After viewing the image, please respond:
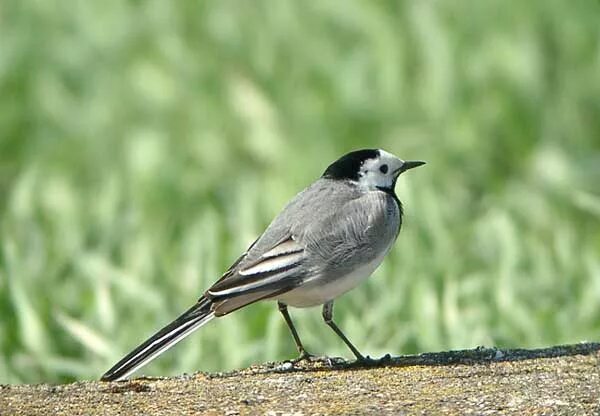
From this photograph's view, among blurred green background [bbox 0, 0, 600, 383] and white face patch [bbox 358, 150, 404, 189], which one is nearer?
white face patch [bbox 358, 150, 404, 189]

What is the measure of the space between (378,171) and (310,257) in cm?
73

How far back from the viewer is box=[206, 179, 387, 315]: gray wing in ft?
19.0

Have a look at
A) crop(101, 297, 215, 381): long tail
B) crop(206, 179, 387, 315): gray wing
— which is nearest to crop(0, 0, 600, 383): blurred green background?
crop(206, 179, 387, 315): gray wing

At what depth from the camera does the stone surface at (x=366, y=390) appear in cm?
495

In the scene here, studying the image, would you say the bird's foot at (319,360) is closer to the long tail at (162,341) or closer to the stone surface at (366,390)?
the stone surface at (366,390)

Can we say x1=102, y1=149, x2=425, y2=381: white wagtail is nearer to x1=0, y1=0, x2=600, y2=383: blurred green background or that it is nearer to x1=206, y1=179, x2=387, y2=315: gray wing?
x1=206, y1=179, x2=387, y2=315: gray wing

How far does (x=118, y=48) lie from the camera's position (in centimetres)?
1236

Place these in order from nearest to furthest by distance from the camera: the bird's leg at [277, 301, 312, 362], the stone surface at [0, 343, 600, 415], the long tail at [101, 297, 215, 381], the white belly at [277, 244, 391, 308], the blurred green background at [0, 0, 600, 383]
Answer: the stone surface at [0, 343, 600, 415]
the long tail at [101, 297, 215, 381]
the white belly at [277, 244, 391, 308]
the bird's leg at [277, 301, 312, 362]
the blurred green background at [0, 0, 600, 383]

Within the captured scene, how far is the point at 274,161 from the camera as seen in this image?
10.7 metres

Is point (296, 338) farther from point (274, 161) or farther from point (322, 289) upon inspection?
point (274, 161)

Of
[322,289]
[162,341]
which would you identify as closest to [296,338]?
[322,289]

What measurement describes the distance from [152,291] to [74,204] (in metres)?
2.11

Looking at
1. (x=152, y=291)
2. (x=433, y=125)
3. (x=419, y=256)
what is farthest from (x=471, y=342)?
(x=433, y=125)

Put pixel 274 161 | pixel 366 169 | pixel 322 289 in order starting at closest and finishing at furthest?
pixel 322 289
pixel 366 169
pixel 274 161
